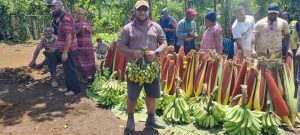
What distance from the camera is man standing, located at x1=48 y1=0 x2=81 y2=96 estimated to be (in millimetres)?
6516

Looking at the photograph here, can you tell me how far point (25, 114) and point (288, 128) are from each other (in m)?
4.19

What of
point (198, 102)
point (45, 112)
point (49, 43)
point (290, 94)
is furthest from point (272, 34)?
point (49, 43)

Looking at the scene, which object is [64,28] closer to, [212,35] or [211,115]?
[212,35]

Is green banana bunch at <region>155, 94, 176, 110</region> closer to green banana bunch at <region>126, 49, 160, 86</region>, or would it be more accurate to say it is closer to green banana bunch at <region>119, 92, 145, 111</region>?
green banana bunch at <region>119, 92, 145, 111</region>

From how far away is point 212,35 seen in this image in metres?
6.33

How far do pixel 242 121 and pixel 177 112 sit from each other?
1.06m

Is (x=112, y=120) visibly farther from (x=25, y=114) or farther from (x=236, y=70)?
(x=236, y=70)

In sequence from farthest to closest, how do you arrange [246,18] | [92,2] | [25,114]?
[92,2]
[246,18]
[25,114]

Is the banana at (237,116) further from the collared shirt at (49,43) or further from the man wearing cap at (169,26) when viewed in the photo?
the man wearing cap at (169,26)

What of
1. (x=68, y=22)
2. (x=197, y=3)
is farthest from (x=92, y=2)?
(x=68, y=22)

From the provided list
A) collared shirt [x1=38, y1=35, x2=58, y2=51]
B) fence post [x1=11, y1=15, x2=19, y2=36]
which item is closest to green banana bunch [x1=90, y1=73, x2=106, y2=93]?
collared shirt [x1=38, y1=35, x2=58, y2=51]

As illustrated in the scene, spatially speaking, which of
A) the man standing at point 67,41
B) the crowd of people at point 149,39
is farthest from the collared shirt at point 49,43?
the man standing at point 67,41

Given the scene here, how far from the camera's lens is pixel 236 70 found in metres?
5.65

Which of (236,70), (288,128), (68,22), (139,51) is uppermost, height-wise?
(68,22)
